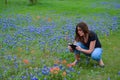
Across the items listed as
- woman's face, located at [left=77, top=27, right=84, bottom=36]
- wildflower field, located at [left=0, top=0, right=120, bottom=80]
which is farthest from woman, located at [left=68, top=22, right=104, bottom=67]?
wildflower field, located at [left=0, top=0, right=120, bottom=80]

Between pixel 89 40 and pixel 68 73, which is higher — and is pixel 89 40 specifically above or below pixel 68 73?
above

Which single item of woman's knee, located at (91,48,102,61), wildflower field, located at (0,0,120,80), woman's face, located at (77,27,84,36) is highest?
woman's face, located at (77,27,84,36)

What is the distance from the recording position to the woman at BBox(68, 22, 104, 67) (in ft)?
26.7

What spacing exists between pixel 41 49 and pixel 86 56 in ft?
5.91

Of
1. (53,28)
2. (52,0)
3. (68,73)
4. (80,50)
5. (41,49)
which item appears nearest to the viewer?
(68,73)

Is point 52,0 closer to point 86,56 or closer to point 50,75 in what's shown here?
point 86,56

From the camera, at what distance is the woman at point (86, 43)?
815cm

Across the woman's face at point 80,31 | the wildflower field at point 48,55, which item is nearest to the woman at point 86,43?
the woman's face at point 80,31

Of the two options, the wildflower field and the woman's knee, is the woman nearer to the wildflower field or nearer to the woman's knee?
the woman's knee

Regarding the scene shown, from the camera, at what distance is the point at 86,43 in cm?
859

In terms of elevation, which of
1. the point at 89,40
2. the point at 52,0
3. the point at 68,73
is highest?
the point at 89,40

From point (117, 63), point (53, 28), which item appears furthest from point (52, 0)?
point (117, 63)

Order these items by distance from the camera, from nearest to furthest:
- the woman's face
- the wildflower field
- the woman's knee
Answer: the wildflower field < the woman's face < the woman's knee

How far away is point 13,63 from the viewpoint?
27.9 feet
